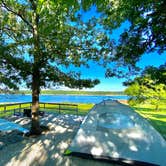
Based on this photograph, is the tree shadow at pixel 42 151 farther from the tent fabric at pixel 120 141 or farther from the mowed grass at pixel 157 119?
the mowed grass at pixel 157 119

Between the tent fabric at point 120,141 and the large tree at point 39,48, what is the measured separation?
265cm

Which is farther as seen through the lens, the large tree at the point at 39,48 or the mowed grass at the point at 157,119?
the mowed grass at the point at 157,119

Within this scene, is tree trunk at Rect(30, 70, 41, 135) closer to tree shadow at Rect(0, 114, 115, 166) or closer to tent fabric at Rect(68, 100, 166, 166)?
tree shadow at Rect(0, 114, 115, 166)

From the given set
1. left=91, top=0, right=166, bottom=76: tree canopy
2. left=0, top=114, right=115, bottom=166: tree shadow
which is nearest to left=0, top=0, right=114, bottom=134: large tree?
left=0, top=114, right=115, bottom=166: tree shadow

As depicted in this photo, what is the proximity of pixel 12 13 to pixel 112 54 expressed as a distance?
174 inches

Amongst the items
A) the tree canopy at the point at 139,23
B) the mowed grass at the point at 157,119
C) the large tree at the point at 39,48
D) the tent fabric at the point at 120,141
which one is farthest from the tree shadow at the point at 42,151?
the mowed grass at the point at 157,119

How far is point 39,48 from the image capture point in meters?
8.32

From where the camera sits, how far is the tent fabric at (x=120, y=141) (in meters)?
5.62

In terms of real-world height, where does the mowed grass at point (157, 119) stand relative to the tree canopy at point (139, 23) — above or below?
below

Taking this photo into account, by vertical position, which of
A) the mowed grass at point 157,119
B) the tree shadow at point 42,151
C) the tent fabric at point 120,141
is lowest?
the mowed grass at point 157,119

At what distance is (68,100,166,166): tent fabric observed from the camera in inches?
221

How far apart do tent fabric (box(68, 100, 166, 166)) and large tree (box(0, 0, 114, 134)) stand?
2646 mm

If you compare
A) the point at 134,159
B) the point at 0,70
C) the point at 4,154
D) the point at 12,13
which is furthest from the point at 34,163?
the point at 12,13

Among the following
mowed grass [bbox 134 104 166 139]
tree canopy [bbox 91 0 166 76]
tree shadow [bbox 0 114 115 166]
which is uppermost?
tree canopy [bbox 91 0 166 76]
